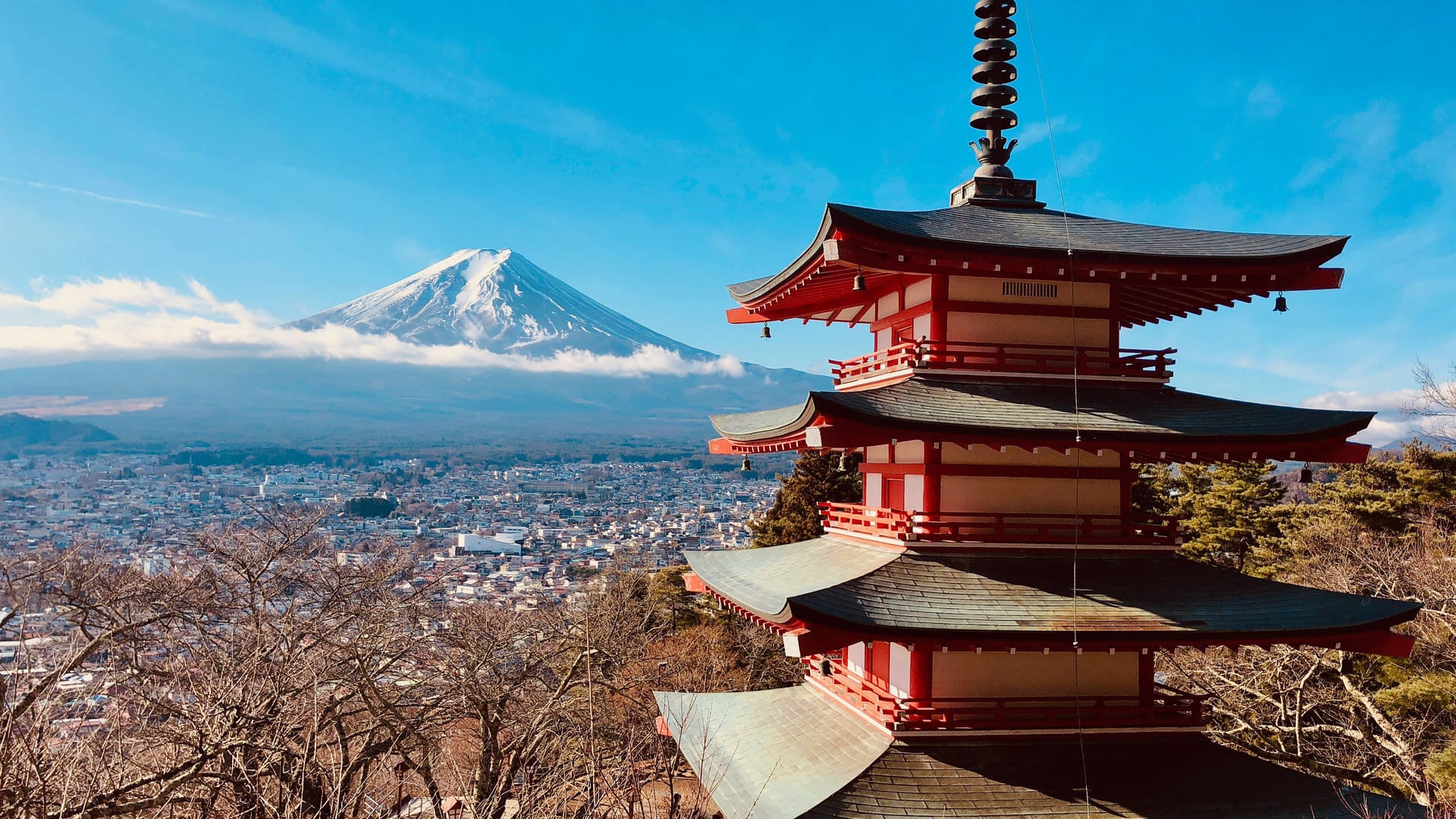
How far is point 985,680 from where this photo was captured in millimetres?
8500

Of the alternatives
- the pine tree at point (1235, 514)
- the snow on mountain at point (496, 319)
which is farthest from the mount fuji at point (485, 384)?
the pine tree at point (1235, 514)

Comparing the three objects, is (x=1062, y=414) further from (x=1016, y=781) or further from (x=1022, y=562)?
(x=1016, y=781)

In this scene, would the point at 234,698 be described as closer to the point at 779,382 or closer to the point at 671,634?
the point at 671,634

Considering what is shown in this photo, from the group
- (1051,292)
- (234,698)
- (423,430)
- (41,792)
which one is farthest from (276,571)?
(423,430)

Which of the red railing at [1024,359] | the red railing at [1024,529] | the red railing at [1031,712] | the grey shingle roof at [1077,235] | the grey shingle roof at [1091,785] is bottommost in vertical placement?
the grey shingle roof at [1091,785]

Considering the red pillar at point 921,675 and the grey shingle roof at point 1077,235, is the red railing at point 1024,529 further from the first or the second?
the grey shingle roof at point 1077,235

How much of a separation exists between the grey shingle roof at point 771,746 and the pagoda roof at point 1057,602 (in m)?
1.53

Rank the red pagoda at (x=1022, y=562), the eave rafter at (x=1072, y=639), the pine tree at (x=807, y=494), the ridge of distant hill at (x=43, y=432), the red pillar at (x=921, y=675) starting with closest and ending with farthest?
the eave rafter at (x=1072, y=639), the red pagoda at (x=1022, y=562), the red pillar at (x=921, y=675), the pine tree at (x=807, y=494), the ridge of distant hill at (x=43, y=432)

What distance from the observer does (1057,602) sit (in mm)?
8000

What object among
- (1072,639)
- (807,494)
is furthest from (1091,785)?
(807,494)

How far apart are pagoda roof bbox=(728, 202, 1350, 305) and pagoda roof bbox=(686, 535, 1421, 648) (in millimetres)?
3053

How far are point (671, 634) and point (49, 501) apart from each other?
183 ft

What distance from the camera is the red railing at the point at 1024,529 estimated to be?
8609 mm

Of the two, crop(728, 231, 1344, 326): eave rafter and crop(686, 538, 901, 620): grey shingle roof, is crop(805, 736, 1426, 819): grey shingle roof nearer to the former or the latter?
crop(686, 538, 901, 620): grey shingle roof
